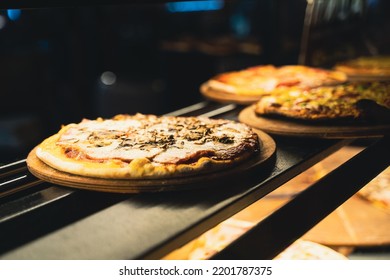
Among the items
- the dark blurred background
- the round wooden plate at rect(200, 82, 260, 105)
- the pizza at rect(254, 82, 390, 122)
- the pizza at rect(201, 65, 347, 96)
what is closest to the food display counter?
the pizza at rect(254, 82, 390, 122)

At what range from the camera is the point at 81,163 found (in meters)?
1.93

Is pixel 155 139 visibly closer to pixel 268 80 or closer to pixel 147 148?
pixel 147 148

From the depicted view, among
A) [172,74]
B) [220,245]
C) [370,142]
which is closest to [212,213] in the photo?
[220,245]

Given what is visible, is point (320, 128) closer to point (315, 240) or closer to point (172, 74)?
point (315, 240)

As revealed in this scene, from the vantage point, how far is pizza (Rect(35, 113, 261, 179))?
1852mm

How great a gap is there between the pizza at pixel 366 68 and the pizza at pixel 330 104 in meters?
1.16

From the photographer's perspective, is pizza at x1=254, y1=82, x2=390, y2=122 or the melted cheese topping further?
pizza at x1=254, y1=82, x2=390, y2=122

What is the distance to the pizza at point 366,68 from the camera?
4535 mm

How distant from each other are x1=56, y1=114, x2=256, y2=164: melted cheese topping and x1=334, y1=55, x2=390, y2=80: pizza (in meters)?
2.49

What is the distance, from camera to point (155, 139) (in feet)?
7.28

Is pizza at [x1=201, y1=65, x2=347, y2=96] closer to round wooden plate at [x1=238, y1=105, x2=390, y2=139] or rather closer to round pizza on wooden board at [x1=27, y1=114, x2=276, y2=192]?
round wooden plate at [x1=238, y1=105, x2=390, y2=139]

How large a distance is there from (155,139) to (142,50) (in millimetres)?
10334

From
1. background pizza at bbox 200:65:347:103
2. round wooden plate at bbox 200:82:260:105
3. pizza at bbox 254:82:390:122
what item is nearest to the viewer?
pizza at bbox 254:82:390:122
